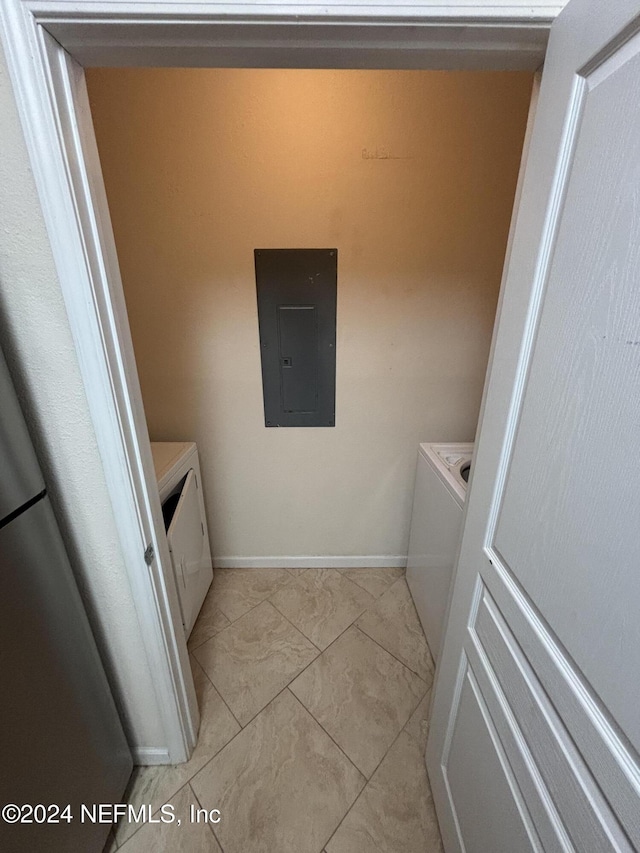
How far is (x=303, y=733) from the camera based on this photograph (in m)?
1.28

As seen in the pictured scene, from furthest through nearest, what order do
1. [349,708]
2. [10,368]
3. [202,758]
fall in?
1. [349,708]
2. [202,758]
3. [10,368]

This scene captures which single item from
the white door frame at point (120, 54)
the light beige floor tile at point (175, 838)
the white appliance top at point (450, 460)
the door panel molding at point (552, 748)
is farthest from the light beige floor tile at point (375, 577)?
the white door frame at point (120, 54)

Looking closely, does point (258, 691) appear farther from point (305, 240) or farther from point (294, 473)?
point (305, 240)

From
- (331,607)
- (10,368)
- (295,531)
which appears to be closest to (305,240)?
(10,368)

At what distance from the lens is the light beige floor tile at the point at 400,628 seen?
155 cm

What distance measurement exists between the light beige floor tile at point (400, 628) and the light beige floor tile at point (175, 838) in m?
0.91

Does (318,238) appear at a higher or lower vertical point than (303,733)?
higher

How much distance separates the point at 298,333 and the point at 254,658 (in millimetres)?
1555

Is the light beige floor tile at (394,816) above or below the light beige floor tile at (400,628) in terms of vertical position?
above

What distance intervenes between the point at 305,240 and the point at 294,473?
1.18 m

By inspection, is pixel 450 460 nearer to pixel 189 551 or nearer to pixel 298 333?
pixel 298 333

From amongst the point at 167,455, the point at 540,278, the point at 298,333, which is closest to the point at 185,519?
the point at 167,455

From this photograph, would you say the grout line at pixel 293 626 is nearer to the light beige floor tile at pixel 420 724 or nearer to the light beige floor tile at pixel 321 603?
the light beige floor tile at pixel 321 603

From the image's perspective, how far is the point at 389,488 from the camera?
1.95 metres
